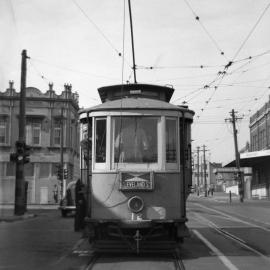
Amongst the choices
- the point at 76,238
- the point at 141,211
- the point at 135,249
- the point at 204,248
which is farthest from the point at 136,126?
the point at 76,238

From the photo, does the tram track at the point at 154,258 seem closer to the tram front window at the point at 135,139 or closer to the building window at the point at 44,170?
the tram front window at the point at 135,139

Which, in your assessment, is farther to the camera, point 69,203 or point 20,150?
point 69,203

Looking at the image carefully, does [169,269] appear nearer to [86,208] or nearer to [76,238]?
[86,208]

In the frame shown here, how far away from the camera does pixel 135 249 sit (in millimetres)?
10742

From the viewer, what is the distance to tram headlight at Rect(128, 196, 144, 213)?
1095 centimetres

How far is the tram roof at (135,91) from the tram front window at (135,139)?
5.25 feet

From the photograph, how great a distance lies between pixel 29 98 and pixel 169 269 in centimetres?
4417

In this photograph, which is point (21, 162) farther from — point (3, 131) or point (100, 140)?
point (3, 131)

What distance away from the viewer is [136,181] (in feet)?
36.2

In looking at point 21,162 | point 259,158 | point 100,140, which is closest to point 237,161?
point 259,158

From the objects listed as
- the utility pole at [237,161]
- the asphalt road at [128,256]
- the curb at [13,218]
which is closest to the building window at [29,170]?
the utility pole at [237,161]

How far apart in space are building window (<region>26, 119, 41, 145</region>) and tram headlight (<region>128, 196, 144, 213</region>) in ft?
138

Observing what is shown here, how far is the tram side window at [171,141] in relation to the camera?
37.4 feet

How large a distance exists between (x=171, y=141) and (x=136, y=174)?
3.61ft
